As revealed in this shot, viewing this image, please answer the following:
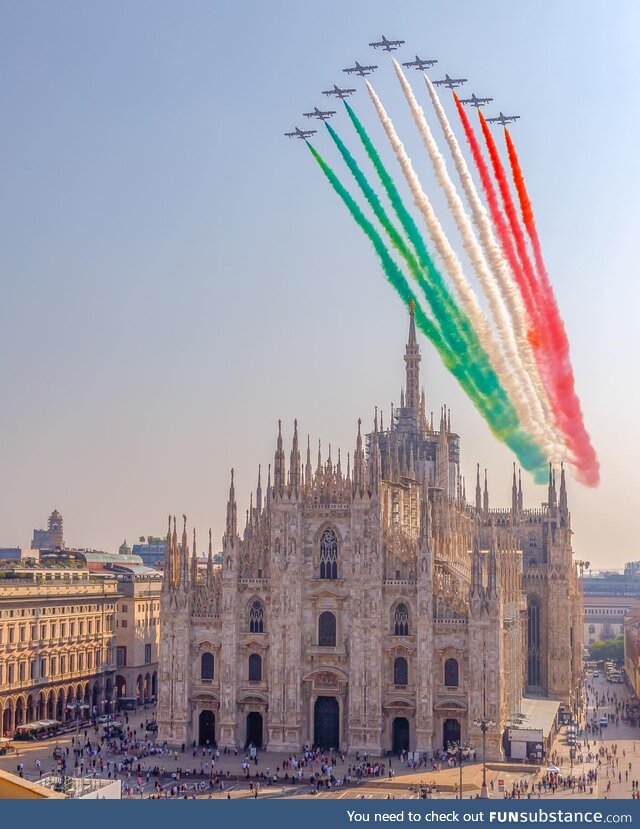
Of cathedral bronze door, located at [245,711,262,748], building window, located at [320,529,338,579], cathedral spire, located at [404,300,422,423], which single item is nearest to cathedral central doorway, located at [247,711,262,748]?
cathedral bronze door, located at [245,711,262,748]

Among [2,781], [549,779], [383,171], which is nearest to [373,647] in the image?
[549,779]

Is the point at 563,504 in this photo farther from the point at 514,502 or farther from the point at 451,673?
the point at 451,673

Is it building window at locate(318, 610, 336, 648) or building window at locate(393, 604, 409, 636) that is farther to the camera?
building window at locate(318, 610, 336, 648)

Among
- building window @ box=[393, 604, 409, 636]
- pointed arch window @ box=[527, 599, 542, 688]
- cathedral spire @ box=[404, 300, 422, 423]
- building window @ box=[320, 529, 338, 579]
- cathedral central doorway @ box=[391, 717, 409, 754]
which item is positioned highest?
cathedral spire @ box=[404, 300, 422, 423]

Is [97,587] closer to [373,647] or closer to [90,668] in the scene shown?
[90,668]

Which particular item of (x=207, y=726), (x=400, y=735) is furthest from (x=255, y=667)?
(x=400, y=735)

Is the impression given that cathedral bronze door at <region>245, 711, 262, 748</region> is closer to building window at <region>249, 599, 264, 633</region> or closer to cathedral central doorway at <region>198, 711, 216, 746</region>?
cathedral central doorway at <region>198, 711, 216, 746</region>
